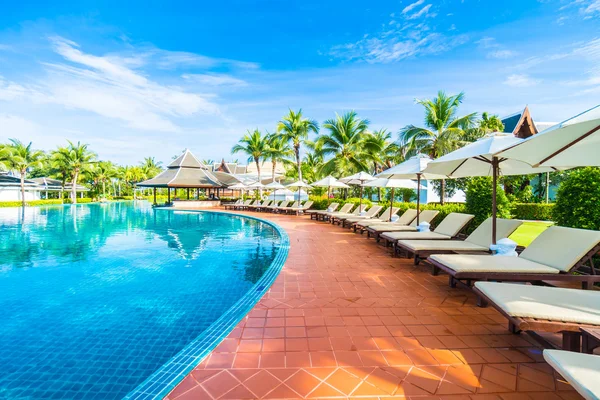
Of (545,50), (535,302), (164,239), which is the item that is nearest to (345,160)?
(545,50)

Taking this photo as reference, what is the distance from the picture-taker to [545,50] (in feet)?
38.0

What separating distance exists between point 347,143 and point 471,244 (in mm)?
15172

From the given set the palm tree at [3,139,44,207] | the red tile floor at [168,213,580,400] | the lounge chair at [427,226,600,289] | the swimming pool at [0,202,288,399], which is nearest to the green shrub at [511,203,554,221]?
the lounge chair at [427,226,600,289]

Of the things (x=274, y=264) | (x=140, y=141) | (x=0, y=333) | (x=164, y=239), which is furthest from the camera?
(x=140, y=141)

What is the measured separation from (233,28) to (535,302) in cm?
1798

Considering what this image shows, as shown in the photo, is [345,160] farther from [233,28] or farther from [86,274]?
[86,274]

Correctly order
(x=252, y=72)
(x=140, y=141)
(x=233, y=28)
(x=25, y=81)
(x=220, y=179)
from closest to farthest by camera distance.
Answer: (x=233, y=28) < (x=25, y=81) < (x=252, y=72) < (x=220, y=179) < (x=140, y=141)

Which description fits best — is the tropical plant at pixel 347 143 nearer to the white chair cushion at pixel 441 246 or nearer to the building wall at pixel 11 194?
the white chair cushion at pixel 441 246

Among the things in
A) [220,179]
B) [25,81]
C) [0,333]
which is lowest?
[0,333]

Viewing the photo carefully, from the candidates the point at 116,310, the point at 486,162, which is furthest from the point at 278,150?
the point at 116,310

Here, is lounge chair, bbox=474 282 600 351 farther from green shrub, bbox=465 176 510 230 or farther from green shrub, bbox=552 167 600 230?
green shrub, bbox=465 176 510 230

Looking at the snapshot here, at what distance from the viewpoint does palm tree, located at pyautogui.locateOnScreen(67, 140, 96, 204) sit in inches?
1431

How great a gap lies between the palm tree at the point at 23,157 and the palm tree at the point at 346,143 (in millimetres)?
33150

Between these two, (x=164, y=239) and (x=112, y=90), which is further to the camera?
(x=112, y=90)
